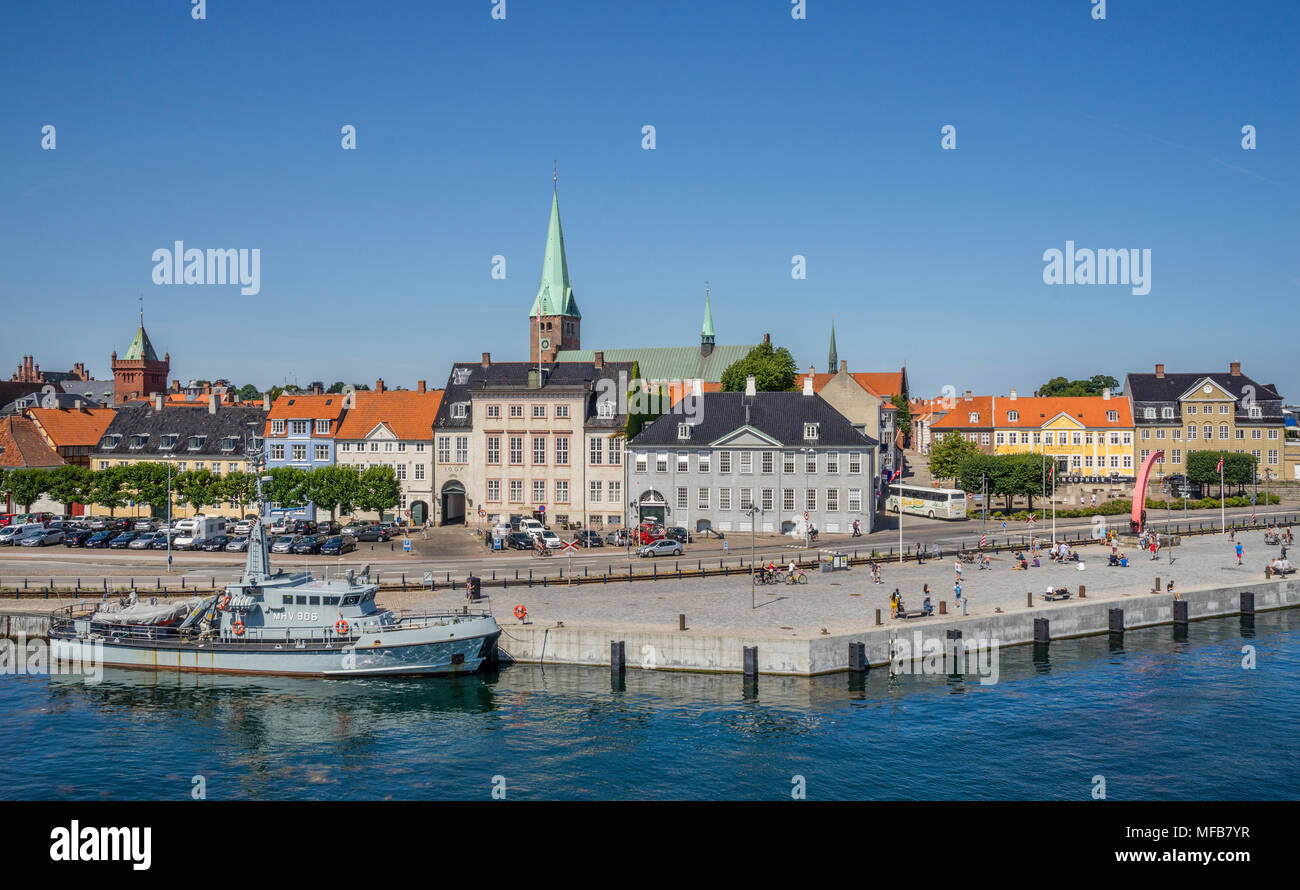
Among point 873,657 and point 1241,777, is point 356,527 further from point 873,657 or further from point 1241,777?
point 1241,777

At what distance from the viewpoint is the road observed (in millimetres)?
58344

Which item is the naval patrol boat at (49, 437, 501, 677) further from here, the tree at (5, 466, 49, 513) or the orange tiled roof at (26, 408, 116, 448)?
the orange tiled roof at (26, 408, 116, 448)

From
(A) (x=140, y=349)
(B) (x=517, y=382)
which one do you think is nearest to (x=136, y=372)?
(A) (x=140, y=349)

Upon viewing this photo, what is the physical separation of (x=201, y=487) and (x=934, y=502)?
63.1m

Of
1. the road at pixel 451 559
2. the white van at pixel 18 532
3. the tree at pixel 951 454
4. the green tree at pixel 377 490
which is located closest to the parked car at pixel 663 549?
the road at pixel 451 559

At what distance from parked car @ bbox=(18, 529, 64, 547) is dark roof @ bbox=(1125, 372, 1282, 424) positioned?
4129 inches

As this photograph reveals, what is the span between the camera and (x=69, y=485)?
85.6 m

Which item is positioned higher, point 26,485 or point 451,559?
point 26,485

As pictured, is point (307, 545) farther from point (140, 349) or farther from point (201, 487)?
point (140, 349)

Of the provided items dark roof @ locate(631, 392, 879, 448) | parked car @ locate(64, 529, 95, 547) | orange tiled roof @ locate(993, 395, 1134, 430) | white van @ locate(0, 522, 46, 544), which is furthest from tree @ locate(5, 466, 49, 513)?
orange tiled roof @ locate(993, 395, 1134, 430)

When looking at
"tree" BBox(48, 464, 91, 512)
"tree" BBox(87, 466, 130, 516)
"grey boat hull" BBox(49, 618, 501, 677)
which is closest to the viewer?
"grey boat hull" BBox(49, 618, 501, 677)

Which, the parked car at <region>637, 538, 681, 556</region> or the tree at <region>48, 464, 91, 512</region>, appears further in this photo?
the tree at <region>48, 464, 91, 512</region>

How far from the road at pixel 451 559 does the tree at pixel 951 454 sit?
22106 millimetres
